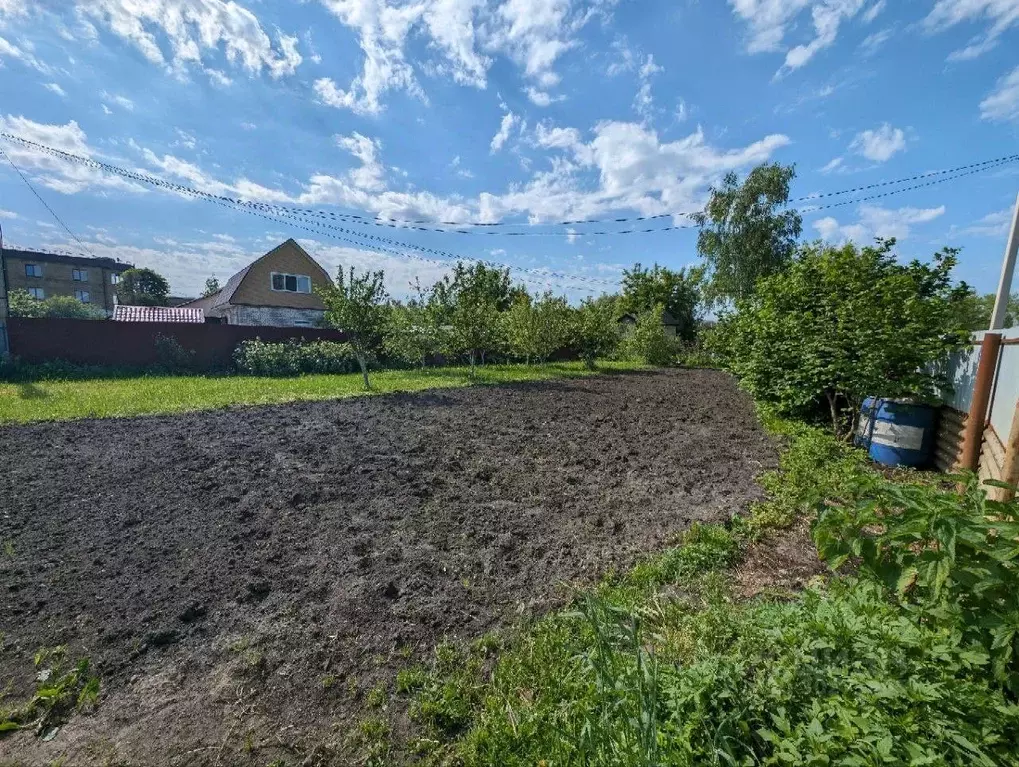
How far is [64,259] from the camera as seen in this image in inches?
1529

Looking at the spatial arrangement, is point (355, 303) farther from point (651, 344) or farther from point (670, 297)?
point (670, 297)

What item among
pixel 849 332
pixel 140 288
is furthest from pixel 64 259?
pixel 849 332

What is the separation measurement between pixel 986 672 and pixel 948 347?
16.6 feet

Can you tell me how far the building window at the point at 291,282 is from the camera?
25.3 m

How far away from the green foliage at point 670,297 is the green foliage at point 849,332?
952 inches

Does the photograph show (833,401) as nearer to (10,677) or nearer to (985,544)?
(985,544)

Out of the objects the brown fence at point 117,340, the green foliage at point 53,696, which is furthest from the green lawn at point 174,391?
the green foliage at point 53,696

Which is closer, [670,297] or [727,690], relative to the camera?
[727,690]

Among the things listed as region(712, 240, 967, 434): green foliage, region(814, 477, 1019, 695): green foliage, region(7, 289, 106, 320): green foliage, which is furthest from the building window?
region(814, 477, 1019, 695): green foliage

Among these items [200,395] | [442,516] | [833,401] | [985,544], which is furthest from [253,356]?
[985,544]

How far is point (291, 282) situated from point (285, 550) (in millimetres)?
26314

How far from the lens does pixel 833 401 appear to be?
6.58m

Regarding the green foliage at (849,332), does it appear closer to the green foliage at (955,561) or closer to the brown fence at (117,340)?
the green foliage at (955,561)

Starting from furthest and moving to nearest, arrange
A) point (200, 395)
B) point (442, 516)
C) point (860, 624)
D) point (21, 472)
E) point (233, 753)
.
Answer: point (200, 395) → point (21, 472) → point (442, 516) → point (233, 753) → point (860, 624)
